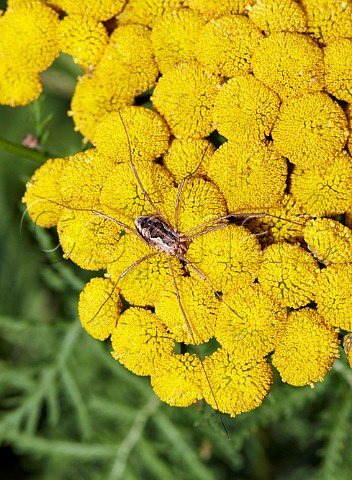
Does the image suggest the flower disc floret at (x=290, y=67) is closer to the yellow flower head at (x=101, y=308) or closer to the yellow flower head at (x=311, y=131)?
the yellow flower head at (x=311, y=131)

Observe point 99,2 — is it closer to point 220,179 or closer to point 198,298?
point 220,179

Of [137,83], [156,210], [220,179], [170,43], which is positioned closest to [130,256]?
[156,210]

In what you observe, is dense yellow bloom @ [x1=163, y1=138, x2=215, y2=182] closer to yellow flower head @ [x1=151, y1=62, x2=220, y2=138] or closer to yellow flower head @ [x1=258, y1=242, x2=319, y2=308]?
yellow flower head @ [x1=151, y1=62, x2=220, y2=138]

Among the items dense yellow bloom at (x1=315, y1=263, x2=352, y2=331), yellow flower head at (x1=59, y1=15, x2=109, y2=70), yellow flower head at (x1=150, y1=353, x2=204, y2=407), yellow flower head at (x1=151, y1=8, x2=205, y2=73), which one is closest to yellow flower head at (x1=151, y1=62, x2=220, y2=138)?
yellow flower head at (x1=151, y1=8, x2=205, y2=73)

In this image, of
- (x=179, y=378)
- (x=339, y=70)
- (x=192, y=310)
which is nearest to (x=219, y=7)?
(x=339, y=70)

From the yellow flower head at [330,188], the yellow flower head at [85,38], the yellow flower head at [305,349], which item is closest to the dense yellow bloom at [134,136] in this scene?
the yellow flower head at [85,38]

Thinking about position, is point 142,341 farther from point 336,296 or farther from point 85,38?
point 85,38
